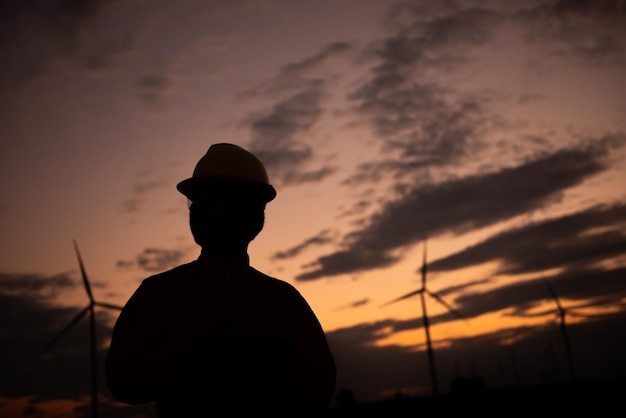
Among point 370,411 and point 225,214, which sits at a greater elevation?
point 225,214

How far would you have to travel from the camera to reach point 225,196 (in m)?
4.81

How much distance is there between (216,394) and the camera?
4.02 m

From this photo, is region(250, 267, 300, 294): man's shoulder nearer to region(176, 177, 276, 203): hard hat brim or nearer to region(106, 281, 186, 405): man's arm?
region(176, 177, 276, 203): hard hat brim

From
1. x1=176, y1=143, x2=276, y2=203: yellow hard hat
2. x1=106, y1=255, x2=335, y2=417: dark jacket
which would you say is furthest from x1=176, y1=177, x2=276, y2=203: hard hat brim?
x1=106, y1=255, x2=335, y2=417: dark jacket

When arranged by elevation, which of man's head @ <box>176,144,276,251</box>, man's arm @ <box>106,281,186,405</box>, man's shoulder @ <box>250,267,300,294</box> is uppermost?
man's head @ <box>176,144,276,251</box>

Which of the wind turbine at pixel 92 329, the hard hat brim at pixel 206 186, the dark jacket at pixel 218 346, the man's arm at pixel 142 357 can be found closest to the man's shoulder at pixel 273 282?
the dark jacket at pixel 218 346

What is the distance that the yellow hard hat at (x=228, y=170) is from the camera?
4.74 metres

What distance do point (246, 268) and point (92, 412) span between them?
41.2m

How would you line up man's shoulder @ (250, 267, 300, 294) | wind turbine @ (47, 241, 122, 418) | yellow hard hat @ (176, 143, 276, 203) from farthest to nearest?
wind turbine @ (47, 241, 122, 418), man's shoulder @ (250, 267, 300, 294), yellow hard hat @ (176, 143, 276, 203)

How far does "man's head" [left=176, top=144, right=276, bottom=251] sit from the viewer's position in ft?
15.6

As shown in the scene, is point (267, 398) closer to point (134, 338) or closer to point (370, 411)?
point (134, 338)

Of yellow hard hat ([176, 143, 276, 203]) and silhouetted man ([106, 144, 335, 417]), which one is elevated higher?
yellow hard hat ([176, 143, 276, 203])

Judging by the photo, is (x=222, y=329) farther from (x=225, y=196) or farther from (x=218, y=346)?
(x=225, y=196)

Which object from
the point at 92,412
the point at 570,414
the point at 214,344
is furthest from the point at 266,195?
the point at 92,412
